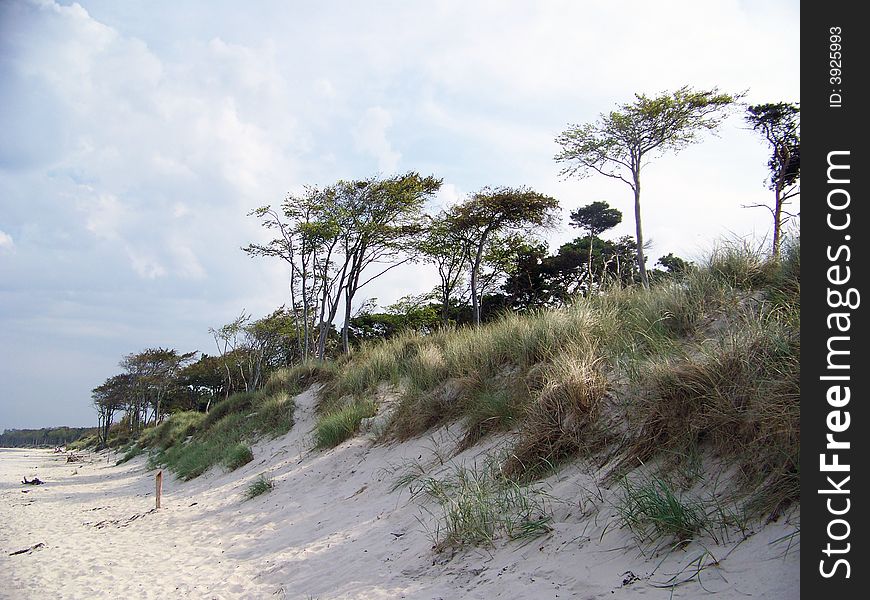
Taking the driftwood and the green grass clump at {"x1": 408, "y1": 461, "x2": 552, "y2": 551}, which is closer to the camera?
the green grass clump at {"x1": 408, "y1": 461, "x2": 552, "y2": 551}

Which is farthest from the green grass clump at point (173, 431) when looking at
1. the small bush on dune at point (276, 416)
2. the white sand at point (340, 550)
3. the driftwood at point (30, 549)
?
the driftwood at point (30, 549)

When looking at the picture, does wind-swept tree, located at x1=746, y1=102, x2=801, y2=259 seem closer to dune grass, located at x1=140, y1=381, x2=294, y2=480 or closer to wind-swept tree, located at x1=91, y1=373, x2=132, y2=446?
dune grass, located at x1=140, y1=381, x2=294, y2=480

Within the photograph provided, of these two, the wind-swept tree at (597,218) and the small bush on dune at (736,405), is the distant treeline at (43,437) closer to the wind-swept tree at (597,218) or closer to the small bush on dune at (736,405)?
the wind-swept tree at (597,218)

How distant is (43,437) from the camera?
313 ft

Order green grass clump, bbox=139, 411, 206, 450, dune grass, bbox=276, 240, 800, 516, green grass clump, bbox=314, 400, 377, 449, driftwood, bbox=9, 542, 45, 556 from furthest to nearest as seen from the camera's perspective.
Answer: green grass clump, bbox=139, 411, 206, 450, green grass clump, bbox=314, 400, 377, 449, driftwood, bbox=9, 542, 45, 556, dune grass, bbox=276, 240, 800, 516

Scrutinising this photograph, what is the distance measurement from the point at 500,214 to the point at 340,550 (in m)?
22.4

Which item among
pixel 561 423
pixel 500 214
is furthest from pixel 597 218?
pixel 561 423

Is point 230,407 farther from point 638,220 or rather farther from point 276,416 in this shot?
point 638,220

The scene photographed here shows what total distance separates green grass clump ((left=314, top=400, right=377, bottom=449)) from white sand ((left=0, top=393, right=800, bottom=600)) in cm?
42

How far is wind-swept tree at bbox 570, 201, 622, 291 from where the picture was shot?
33562 millimetres

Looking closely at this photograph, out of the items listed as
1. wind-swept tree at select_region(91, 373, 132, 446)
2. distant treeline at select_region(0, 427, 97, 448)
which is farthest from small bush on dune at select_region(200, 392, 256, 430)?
distant treeline at select_region(0, 427, 97, 448)

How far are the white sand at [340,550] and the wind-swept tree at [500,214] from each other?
1704cm

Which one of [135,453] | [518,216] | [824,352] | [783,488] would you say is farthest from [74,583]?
[135,453]

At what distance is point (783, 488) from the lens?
3.12 m
